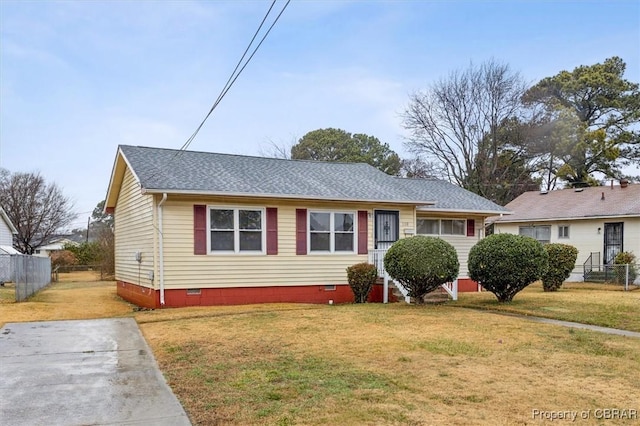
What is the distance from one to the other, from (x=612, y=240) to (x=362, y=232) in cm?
1284

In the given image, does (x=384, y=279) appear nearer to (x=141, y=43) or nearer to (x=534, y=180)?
(x=141, y=43)

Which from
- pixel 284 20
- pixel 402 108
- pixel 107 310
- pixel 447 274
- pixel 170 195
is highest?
pixel 402 108

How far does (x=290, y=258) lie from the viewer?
44.6ft

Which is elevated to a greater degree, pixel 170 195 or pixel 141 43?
pixel 141 43

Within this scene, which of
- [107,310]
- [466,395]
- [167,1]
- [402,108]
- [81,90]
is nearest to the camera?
[466,395]

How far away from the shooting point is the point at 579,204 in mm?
22953

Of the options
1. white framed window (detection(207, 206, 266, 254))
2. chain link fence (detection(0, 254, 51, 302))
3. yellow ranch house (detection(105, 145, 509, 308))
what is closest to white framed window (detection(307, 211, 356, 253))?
yellow ranch house (detection(105, 145, 509, 308))

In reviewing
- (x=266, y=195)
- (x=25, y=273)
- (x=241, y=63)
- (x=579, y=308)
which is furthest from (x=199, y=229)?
(x=579, y=308)

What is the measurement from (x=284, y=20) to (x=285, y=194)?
552cm

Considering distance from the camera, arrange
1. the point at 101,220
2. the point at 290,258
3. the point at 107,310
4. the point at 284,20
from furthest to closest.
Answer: the point at 101,220 → the point at 290,258 → the point at 107,310 → the point at 284,20

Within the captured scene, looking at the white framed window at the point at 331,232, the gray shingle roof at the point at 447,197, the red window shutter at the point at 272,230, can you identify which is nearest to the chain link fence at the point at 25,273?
the red window shutter at the point at 272,230

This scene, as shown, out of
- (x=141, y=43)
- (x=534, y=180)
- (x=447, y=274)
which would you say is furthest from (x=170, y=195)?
(x=534, y=180)

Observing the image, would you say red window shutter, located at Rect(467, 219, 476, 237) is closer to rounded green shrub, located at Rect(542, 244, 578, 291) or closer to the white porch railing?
rounded green shrub, located at Rect(542, 244, 578, 291)

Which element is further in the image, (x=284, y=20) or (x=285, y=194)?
(x=285, y=194)
